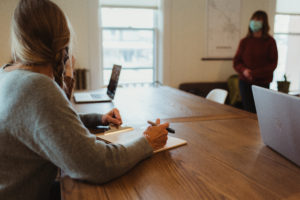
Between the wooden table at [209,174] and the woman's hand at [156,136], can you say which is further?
the woman's hand at [156,136]

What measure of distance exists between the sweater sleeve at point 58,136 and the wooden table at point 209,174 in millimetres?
54

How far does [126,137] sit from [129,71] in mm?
3285

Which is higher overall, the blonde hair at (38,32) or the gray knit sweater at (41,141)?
the blonde hair at (38,32)

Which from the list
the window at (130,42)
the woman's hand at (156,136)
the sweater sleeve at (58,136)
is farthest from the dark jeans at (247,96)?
the sweater sleeve at (58,136)

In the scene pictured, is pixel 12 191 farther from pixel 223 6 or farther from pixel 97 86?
pixel 223 6

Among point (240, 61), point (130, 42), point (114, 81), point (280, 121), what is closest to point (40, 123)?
point (280, 121)

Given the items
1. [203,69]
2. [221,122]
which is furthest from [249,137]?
[203,69]

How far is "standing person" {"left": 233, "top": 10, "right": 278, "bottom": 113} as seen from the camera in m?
2.96

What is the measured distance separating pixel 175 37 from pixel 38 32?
12.2 feet

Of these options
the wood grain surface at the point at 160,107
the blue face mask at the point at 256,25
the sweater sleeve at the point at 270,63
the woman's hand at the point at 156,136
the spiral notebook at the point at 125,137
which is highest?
the blue face mask at the point at 256,25

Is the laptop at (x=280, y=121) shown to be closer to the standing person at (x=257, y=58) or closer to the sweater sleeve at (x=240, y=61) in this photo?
the standing person at (x=257, y=58)

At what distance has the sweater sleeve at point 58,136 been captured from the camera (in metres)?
0.70

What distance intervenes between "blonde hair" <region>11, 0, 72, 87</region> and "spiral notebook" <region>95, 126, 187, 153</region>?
0.43 m

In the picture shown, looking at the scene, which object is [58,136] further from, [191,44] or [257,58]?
[191,44]
